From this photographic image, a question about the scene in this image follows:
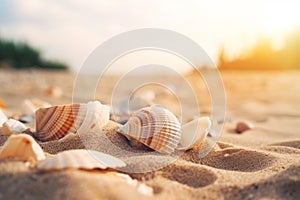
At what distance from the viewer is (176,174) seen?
1679 mm

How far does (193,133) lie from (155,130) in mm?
255

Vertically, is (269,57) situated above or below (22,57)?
above

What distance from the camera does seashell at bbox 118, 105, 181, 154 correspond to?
1989 mm

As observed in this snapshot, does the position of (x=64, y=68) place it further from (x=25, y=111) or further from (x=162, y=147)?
(x=162, y=147)

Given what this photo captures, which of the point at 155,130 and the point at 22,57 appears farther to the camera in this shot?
the point at 22,57

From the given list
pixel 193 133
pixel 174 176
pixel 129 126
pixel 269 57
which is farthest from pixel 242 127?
pixel 269 57

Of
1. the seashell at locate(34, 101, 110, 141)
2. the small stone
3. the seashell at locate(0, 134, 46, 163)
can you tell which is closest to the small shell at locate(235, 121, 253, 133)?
the small stone

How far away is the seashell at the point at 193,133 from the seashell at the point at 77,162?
1.81 ft

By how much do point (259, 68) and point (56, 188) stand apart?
1349 cm

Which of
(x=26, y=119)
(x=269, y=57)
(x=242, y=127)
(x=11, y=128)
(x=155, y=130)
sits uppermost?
(x=155, y=130)

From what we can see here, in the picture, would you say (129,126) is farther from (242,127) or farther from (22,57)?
(22,57)

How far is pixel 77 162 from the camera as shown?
149cm

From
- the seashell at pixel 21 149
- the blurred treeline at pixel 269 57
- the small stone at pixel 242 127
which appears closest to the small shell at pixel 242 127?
the small stone at pixel 242 127

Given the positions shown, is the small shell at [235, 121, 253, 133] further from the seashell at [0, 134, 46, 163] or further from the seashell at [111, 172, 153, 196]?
the seashell at [0, 134, 46, 163]
